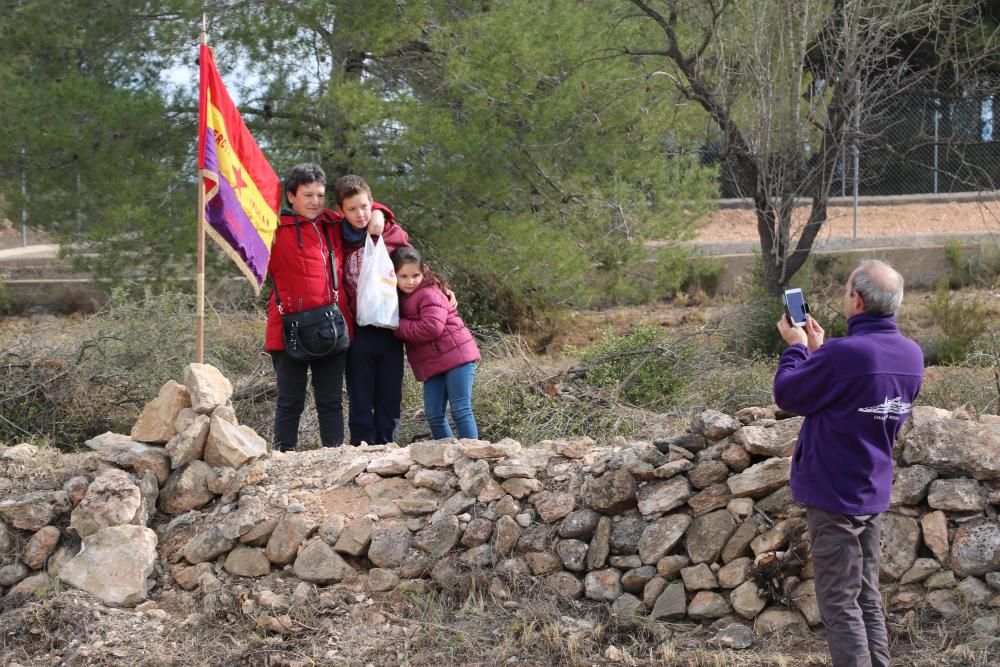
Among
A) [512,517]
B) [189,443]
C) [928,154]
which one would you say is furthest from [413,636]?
[928,154]

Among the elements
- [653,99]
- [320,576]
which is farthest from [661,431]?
[653,99]

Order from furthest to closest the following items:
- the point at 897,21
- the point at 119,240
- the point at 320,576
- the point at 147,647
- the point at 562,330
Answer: the point at 562,330, the point at 119,240, the point at 897,21, the point at 320,576, the point at 147,647

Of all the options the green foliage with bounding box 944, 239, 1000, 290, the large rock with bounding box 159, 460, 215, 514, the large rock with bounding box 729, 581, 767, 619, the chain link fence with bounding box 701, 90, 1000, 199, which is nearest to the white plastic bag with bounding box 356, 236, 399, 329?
the large rock with bounding box 159, 460, 215, 514

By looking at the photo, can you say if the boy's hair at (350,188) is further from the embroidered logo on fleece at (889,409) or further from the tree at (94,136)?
the tree at (94,136)

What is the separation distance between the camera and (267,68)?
10.3 metres

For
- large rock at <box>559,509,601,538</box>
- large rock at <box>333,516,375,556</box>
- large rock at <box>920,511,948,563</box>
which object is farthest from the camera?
large rock at <box>333,516,375,556</box>

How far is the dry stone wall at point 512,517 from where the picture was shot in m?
4.48

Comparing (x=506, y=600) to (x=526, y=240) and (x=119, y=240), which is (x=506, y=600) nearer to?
(x=526, y=240)

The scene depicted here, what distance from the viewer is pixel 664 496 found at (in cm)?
471

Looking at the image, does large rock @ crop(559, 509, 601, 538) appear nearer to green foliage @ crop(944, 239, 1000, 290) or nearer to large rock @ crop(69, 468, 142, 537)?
large rock @ crop(69, 468, 142, 537)

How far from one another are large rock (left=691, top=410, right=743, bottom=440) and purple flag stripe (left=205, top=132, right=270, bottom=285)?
2.12 m

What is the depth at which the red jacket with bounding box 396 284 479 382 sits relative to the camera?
5.59 meters

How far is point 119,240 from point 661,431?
5.61m

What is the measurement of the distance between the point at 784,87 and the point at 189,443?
5.52m
